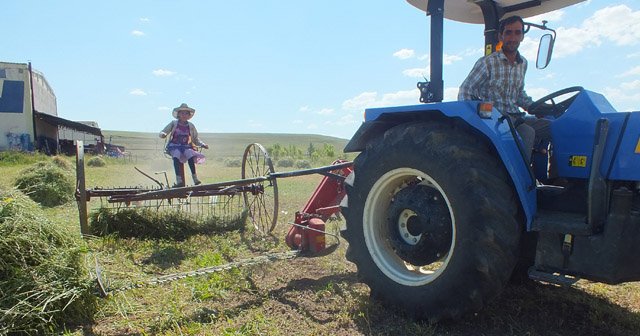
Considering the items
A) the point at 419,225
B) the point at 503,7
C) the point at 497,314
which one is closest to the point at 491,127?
the point at 419,225

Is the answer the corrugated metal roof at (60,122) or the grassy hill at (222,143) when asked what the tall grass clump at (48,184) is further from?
the grassy hill at (222,143)

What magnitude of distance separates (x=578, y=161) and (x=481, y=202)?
2.53ft

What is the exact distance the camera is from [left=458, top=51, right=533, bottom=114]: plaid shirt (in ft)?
12.0

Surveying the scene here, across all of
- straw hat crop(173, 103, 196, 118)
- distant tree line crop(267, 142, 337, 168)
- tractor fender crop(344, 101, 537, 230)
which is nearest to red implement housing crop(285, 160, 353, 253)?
tractor fender crop(344, 101, 537, 230)

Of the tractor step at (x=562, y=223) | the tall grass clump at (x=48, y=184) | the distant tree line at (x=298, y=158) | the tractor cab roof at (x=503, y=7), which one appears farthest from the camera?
the distant tree line at (x=298, y=158)

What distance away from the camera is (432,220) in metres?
3.11

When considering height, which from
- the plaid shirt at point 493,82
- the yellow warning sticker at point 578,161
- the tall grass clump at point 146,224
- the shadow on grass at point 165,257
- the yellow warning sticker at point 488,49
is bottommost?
the shadow on grass at point 165,257

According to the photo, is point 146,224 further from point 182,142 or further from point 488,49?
point 488,49

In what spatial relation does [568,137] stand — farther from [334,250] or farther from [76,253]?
[76,253]

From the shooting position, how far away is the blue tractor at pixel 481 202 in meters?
2.61

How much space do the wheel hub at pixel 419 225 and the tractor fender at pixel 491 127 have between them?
0.50m

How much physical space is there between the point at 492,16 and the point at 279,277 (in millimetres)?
3181

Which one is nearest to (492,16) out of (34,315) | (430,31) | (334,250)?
(430,31)

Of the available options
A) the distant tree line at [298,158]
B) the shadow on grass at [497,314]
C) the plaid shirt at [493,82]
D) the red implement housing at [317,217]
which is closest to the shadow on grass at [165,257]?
the red implement housing at [317,217]
